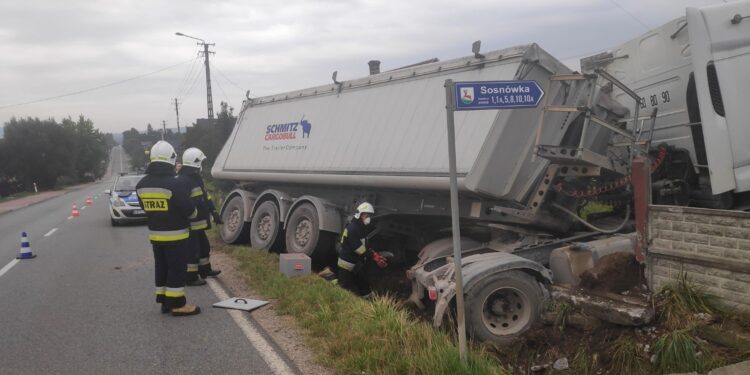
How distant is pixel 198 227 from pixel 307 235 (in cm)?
201

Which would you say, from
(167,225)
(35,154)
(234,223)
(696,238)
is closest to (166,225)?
(167,225)

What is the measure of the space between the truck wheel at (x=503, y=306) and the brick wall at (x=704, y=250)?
1.09 meters

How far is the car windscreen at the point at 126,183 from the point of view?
17141 mm

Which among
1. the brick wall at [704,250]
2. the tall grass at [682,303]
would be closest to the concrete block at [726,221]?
the brick wall at [704,250]

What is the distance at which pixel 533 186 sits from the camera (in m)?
6.62

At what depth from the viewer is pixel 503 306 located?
5809mm

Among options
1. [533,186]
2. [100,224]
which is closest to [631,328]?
[533,186]

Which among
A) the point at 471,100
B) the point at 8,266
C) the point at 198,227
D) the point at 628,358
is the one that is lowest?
the point at 628,358

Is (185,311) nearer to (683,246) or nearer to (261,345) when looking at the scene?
(261,345)

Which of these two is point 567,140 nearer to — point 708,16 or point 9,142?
point 708,16

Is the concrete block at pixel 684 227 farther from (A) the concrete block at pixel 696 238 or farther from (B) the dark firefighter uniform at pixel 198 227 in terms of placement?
(B) the dark firefighter uniform at pixel 198 227

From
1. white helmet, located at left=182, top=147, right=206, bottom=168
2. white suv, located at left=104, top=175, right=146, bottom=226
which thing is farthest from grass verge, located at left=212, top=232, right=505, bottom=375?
white suv, located at left=104, top=175, right=146, bottom=226

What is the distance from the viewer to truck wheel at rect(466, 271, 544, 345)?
5598 mm

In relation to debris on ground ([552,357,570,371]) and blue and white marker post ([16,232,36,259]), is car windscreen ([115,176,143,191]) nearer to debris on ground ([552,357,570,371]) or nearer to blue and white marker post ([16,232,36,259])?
blue and white marker post ([16,232,36,259])
